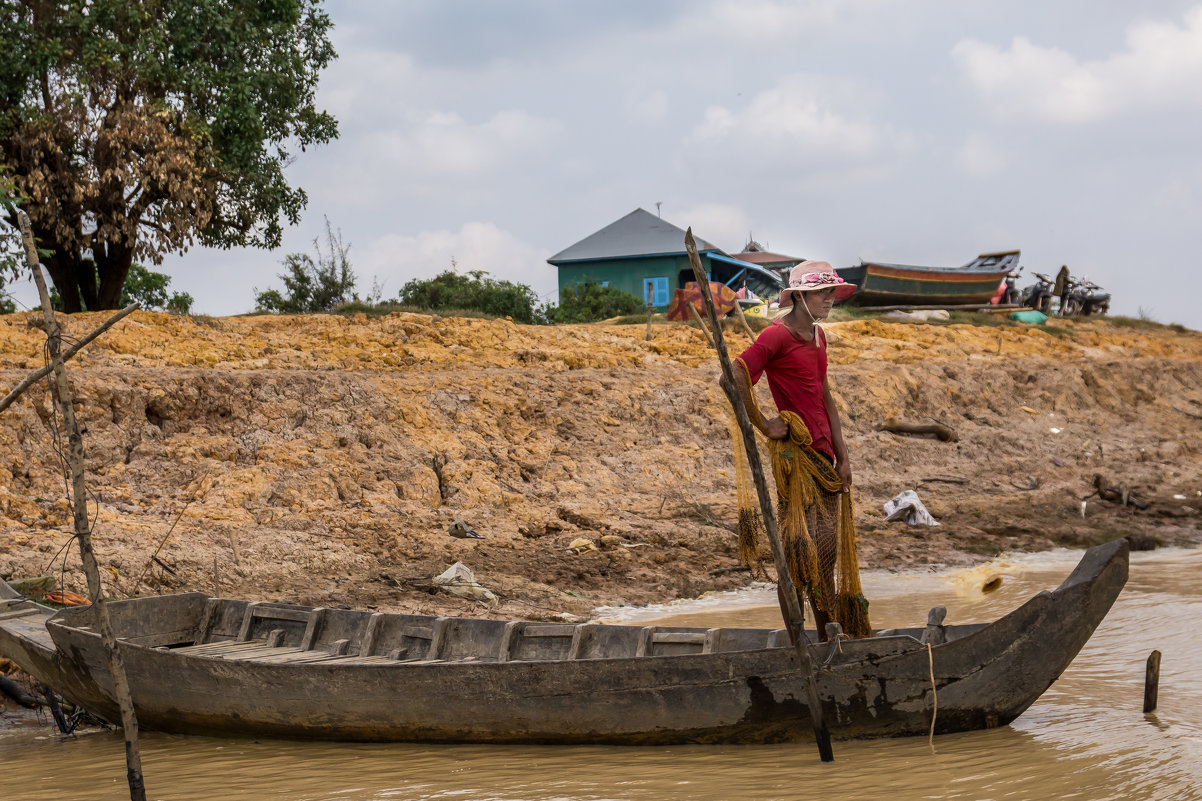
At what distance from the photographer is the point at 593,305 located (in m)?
27.9

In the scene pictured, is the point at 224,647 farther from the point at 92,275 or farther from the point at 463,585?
the point at 92,275

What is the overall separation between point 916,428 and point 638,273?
55.6 ft

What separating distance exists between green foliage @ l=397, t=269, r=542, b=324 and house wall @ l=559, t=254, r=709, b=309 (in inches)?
168

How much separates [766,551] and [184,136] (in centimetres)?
1110

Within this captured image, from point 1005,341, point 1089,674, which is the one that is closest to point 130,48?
point 1089,674

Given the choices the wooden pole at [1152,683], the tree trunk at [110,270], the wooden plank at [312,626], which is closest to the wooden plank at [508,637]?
the wooden plank at [312,626]

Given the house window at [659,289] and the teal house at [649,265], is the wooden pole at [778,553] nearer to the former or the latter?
the teal house at [649,265]

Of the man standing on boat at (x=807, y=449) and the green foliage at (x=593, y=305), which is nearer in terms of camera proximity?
the man standing on boat at (x=807, y=449)

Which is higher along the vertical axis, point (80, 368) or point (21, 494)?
point (80, 368)

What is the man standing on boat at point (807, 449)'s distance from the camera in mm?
5211

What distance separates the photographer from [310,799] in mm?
4918

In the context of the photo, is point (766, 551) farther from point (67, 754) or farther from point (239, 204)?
point (239, 204)

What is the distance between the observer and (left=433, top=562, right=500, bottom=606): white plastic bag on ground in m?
8.62

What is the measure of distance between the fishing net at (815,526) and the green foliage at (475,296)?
20.6 meters
